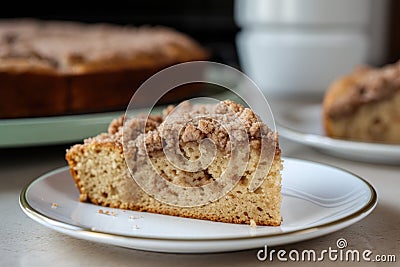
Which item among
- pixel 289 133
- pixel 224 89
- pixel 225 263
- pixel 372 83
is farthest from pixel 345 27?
pixel 225 263

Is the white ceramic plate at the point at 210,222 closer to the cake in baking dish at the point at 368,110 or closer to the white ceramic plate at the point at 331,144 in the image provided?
the white ceramic plate at the point at 331,144

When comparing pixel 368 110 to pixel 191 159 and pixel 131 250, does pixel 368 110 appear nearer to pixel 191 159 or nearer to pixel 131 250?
pixel 191 159

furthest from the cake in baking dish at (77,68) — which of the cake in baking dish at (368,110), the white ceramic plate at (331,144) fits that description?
the cake in baking dish at (368,110)

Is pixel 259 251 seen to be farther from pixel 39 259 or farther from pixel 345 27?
pixel 345 27

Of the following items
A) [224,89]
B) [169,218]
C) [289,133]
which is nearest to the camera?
[169,218]

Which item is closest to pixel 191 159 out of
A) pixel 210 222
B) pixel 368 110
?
pixel 210 222

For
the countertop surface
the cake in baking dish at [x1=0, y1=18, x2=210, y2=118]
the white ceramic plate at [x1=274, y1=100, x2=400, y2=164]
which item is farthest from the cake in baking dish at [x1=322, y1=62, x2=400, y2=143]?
the cake in baking dish at [x1=0, y1=18, x2=210, y2=118]
